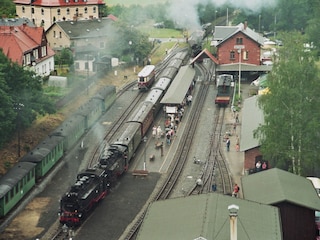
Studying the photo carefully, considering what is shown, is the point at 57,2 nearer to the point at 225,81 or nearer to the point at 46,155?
the point at 225,81

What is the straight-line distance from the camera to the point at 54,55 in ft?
229

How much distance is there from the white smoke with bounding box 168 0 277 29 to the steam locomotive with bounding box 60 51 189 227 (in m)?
34.2

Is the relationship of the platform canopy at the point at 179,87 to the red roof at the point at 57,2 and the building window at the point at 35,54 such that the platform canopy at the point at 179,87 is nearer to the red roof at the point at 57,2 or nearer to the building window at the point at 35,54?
the building window at the point at 35,54

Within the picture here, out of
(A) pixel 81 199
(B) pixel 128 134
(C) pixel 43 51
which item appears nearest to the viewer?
(A) pixel 81 199

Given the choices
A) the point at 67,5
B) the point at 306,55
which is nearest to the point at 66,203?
the point at 306,55

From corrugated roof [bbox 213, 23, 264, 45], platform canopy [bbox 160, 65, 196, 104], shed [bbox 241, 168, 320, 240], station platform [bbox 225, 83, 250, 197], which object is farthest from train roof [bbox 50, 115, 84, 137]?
corrugated roof [bbox 213, 23, 264, 45]

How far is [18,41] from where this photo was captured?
2421 inches

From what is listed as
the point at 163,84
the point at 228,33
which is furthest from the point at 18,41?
the point at 228,33

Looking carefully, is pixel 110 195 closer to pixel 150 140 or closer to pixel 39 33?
pixel 150 140

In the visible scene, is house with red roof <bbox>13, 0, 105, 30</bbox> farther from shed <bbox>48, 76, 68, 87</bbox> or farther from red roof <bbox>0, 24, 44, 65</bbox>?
shed <bbox>48, 76, 68, 87</bbox>

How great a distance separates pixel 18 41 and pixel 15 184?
1056 inches

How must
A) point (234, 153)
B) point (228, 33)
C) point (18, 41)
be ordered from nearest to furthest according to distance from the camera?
point (234, 153), point (18, 41), point (228, 33)

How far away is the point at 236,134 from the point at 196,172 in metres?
8.91

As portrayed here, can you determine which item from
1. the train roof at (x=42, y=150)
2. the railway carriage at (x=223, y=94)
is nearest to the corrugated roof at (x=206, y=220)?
the train roof at (x=42, y=150)
